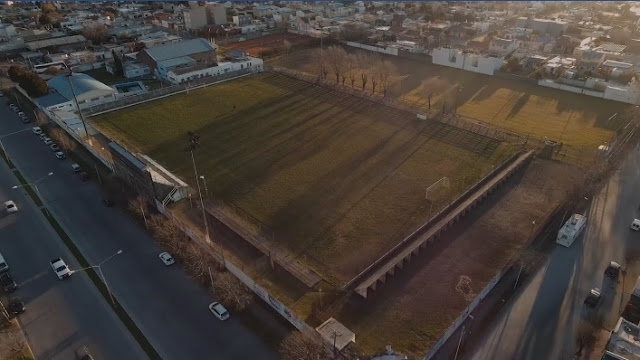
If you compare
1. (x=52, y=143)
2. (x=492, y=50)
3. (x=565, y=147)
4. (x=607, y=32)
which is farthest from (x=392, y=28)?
(x=52, y=143)

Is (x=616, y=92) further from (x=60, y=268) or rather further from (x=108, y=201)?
(x=60, y=268)

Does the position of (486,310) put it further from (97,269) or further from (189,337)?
(97,269)

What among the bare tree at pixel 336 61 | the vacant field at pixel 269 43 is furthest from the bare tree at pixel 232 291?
the vacant field at pixel 269 43

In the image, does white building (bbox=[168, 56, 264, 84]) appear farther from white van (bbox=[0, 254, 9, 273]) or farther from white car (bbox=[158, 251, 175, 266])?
white car (bbox=[158, 251, 175, 266])

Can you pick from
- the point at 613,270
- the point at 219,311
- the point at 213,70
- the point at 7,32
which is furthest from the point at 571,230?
the point at 7,32

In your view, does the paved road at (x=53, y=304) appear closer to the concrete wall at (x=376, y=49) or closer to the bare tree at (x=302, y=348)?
the bare tree at (x=302, y=348)

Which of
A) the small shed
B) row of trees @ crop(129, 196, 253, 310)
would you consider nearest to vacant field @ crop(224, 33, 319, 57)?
row of trees @ crop(129, 196, 253, 310)
